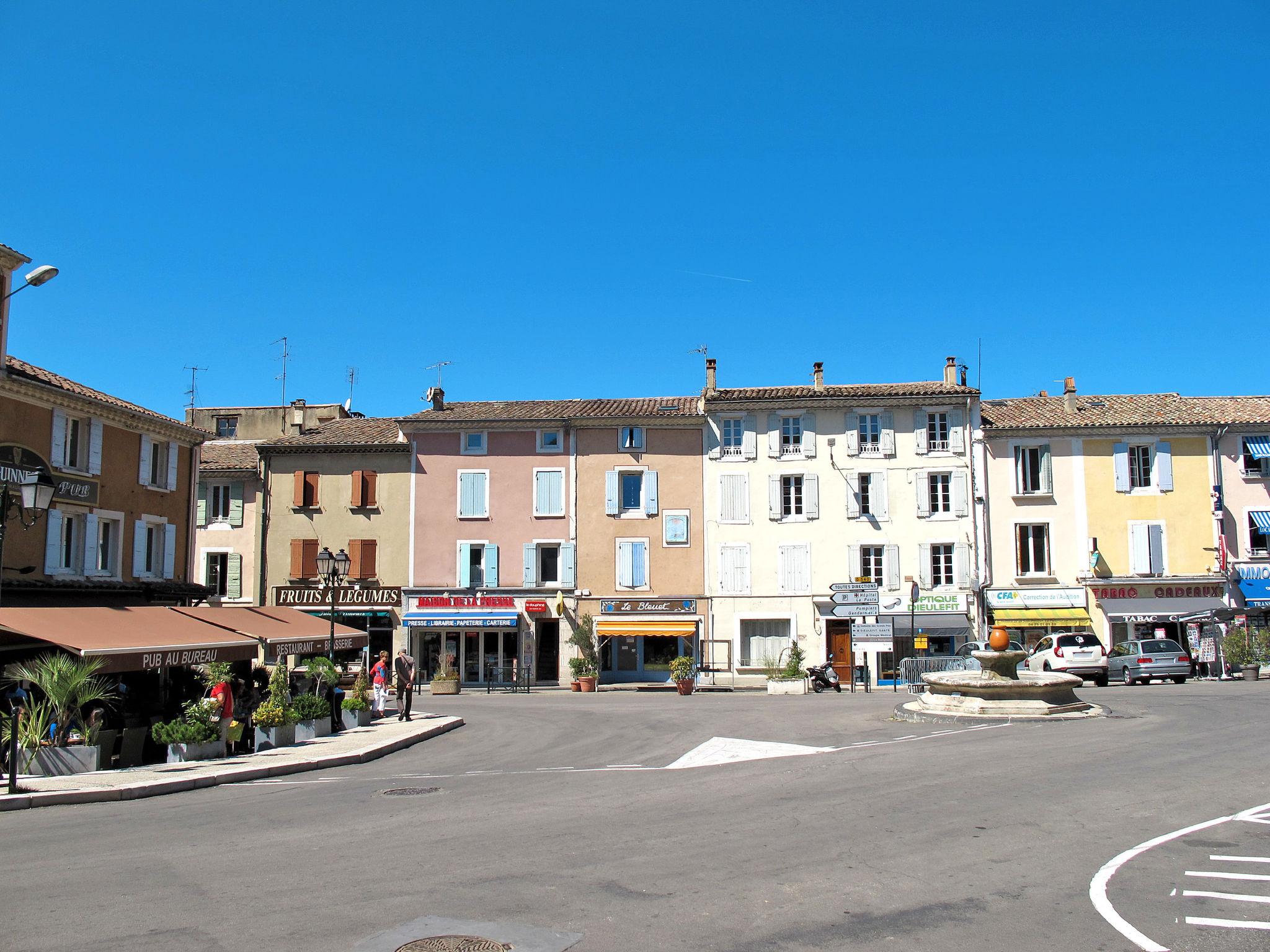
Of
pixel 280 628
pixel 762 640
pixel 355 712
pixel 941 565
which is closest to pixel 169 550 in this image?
pixel 280 628

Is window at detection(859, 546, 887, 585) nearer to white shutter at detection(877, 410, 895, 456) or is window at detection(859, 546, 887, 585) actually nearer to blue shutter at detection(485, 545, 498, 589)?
white shutter at detection(877, 410, 895, 456)

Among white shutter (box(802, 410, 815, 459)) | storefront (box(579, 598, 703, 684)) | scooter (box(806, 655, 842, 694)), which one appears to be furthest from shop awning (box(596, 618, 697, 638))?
white shutter (box(802, 410, 815, 459))

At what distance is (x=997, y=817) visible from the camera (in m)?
10.3

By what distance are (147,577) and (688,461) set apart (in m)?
20.2

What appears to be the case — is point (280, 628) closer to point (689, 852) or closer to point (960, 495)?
point (689, 852)

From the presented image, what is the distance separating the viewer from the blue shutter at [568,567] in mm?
39875

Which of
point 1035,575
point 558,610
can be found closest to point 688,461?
point 558,610

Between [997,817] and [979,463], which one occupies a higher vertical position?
[979,463]

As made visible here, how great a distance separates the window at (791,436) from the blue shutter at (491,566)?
1192 centimetres

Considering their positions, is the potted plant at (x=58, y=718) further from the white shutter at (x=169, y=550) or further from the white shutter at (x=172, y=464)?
the white shutter at (x=172, y=464)

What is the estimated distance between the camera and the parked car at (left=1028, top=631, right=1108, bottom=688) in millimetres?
31375

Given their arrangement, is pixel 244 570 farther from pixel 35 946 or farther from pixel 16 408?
pixel 35 946

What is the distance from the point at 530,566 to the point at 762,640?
9.39m

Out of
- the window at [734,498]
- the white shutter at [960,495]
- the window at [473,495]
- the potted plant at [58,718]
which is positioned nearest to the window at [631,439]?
the window at [734,498]
